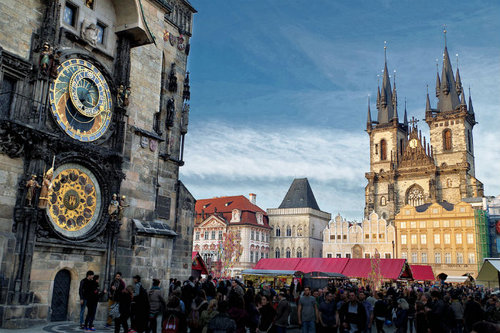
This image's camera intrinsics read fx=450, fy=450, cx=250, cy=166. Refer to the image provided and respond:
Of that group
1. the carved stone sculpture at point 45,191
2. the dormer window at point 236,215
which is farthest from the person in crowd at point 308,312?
the dormer window at point 236,215

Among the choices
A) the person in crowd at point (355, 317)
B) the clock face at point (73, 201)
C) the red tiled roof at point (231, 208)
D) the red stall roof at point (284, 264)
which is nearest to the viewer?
the person in crowd at point (355, 317)

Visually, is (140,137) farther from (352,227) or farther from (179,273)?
(352,227)

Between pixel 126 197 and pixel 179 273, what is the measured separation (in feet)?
28.7

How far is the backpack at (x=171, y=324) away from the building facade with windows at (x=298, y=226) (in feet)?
216

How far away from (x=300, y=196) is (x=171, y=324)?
7099 cm

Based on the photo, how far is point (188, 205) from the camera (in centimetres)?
2298

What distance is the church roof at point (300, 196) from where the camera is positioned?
7669 cm

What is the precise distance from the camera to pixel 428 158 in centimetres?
7425

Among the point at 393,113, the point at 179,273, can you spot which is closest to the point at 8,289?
the point at 179,273

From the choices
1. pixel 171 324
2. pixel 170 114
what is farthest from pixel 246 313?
pixel 170 114

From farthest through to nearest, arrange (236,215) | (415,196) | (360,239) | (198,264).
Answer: (415,196)
(236,215)
(360,239)
(198,264)

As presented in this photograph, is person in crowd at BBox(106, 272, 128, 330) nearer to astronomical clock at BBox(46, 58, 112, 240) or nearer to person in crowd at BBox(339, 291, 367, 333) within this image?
astronomical clock at BBox(46, 58, 112, 240)

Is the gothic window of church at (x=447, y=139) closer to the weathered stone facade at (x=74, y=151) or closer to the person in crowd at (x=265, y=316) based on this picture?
the weathered stone facade at (x=74, y=151)

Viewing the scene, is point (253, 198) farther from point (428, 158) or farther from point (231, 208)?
point (428, 158)
